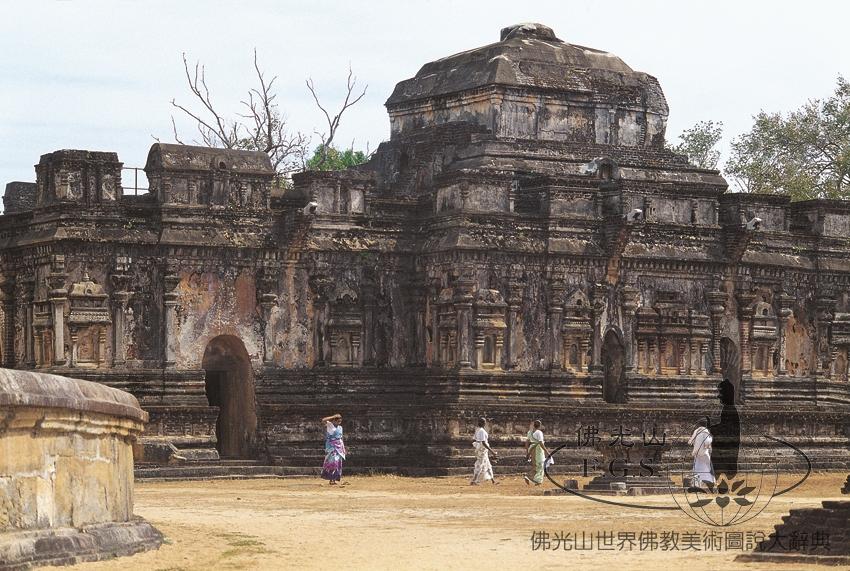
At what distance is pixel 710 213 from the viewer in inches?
1494

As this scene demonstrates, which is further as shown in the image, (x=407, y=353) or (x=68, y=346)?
(x=407, y=353)

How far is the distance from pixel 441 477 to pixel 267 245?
17.6ft

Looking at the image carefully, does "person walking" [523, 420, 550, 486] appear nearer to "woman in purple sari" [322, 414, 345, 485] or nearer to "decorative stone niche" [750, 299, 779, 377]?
"woman in purple sari" [322, 414, 345, 485]

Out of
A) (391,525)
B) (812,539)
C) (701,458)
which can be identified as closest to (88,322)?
(701,458)

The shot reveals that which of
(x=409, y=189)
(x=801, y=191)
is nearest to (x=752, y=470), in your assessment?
(x=409, y=189)

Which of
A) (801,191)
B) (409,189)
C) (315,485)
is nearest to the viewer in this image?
(315,485)

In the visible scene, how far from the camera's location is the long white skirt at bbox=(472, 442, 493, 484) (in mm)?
31766

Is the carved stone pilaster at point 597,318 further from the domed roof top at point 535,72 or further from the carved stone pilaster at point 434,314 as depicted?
the domed roof top at point 535,72

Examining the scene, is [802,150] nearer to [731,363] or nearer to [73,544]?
[731,363]

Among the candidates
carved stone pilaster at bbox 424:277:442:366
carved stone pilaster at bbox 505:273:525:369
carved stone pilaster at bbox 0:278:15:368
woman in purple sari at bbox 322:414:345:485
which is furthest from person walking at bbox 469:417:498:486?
carved stone pilaster at bbox 0:278:15:368

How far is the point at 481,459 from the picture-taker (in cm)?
3177

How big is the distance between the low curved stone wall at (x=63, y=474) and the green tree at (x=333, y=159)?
38.3 meters

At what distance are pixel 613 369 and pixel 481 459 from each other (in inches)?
236

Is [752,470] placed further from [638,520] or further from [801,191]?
[801,191]
